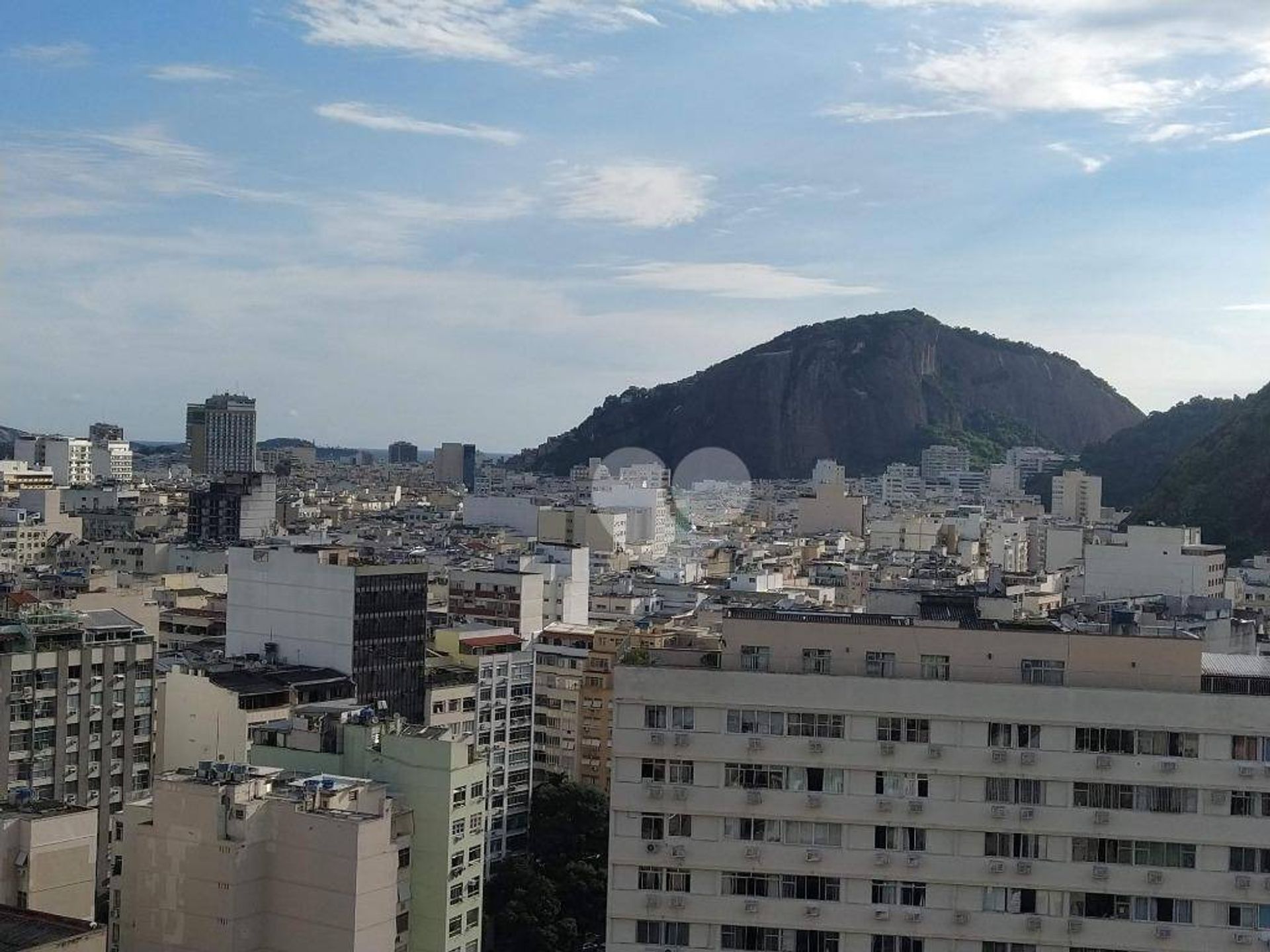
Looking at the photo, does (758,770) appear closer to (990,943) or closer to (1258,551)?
(990,943)

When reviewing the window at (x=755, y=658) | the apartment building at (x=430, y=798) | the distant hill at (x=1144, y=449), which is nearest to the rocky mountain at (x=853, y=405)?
the distant hill at (x=1144, y=449)

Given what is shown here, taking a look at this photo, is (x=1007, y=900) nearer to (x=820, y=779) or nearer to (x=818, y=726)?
(x=820, y=779)

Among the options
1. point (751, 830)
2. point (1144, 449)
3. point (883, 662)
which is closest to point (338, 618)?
point (751, 830)

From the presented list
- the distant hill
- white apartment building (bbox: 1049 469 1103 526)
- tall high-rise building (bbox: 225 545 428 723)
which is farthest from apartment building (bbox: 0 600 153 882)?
the distant hill

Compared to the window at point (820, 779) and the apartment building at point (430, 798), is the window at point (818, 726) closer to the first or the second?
the window at point (820, 779)

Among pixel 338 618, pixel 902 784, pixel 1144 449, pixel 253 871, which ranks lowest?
pixel 253 871

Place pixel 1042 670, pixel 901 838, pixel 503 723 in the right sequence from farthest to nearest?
pixel 503 723 < pixel 1042 670 < pixel 901 838
